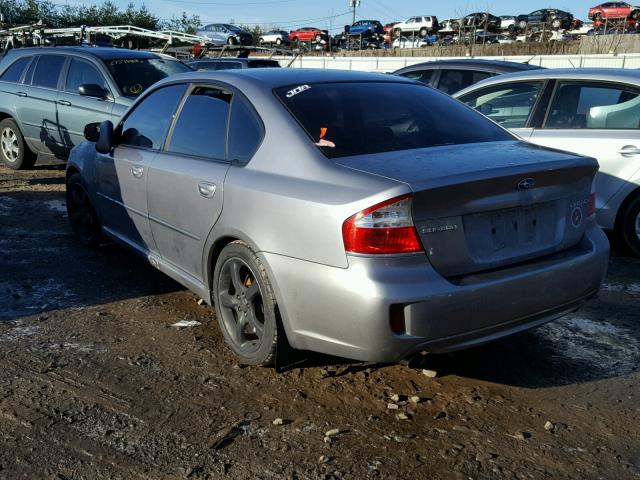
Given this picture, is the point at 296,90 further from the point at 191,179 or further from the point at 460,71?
the point at 460,71

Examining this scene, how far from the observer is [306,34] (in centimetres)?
4675

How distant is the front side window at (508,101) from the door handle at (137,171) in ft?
11.8

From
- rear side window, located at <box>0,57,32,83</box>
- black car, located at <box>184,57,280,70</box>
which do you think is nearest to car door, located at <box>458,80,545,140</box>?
A: rear side window, located at <box>0,57,32,83</box>

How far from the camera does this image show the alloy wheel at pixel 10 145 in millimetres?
9977

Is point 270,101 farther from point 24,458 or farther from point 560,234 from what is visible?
point 24,458

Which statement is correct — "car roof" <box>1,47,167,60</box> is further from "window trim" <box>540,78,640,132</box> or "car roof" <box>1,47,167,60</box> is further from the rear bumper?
the rear bumper

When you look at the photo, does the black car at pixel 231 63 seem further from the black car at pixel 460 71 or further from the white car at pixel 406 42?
the white car at pixel 406 42

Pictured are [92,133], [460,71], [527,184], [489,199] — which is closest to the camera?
[489,199]

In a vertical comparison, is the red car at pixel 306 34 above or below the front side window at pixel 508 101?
below

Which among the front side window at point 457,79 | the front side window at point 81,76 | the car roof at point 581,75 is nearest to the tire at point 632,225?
the car roof at point 581,75

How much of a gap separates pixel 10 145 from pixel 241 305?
779 cm

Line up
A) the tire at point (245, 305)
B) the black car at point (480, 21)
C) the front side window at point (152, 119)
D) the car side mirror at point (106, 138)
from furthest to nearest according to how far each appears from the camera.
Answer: the black car at point (480, 21)
the car side mirror at point (106, 138)
the front side window at point (152, 119)
the tire at point (245, 305)

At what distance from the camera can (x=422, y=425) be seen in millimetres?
3164

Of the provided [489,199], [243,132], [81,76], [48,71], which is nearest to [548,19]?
[48,71]
